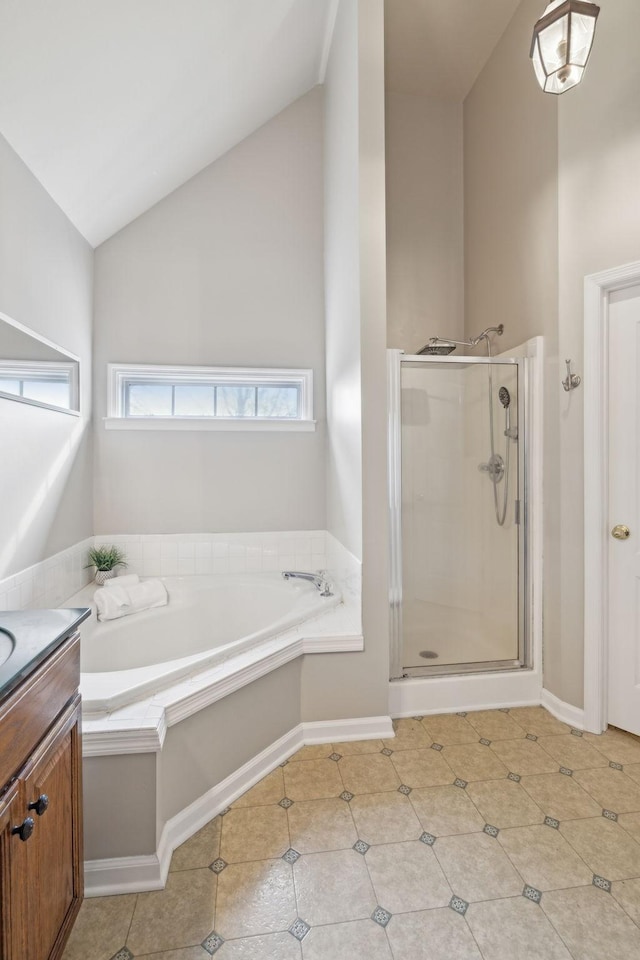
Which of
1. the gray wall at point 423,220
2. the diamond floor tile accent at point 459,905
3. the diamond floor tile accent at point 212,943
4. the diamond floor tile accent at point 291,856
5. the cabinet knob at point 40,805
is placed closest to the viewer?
the cabinet knob at point 40,805

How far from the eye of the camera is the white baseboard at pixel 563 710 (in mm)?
2274

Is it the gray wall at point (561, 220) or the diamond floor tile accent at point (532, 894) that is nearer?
the diamond floor tile accent at point (532, 894)

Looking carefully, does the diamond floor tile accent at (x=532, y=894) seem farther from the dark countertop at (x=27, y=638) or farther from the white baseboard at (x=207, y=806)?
the dark countertop at (x=27, y=638)

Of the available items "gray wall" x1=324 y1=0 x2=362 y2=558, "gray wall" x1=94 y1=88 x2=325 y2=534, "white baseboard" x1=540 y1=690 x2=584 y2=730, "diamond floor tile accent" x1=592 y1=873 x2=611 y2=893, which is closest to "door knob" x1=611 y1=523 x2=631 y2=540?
"white baseboard" x1=540 y1=690 x2=584 y2=730

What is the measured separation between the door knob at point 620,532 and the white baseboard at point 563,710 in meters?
0.84

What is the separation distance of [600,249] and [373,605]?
1.91 m

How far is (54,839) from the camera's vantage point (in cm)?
105

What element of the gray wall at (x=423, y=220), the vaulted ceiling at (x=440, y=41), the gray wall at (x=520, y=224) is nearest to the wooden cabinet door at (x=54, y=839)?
the gray wall at (x=520, y=224)

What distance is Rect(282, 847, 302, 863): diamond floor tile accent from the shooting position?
1.53 m

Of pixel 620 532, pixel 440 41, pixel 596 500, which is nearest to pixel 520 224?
pixel 440 41

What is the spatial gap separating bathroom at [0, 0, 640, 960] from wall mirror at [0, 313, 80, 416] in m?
0.09

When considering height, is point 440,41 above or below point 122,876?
above

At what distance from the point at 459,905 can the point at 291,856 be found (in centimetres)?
52

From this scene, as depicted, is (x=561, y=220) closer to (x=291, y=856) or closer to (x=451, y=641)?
(x=451, y=641)
